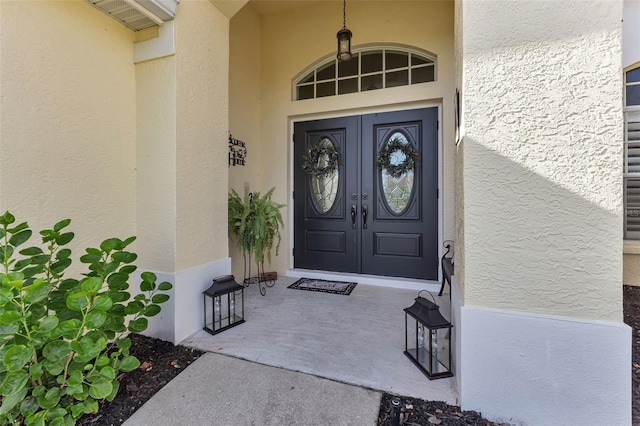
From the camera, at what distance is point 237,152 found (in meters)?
3.46

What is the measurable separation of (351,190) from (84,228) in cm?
268

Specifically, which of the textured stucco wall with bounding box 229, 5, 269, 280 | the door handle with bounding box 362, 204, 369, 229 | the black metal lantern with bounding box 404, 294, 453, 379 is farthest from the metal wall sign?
the black metal lantern with bounding box 404, 294, 453, 379

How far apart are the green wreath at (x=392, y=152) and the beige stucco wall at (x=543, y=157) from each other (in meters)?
1.98

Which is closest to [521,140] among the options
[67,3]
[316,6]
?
[67,3]

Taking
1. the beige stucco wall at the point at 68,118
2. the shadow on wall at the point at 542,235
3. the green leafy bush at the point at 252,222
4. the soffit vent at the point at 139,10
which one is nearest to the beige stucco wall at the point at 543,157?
the shadow on wall at the point at 542,235

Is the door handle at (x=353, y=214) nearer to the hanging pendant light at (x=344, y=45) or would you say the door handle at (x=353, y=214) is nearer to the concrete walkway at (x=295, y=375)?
the concrete walkway at (x=295, y=375)

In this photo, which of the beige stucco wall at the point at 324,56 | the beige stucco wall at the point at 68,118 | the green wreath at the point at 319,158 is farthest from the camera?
the green wreath at the point at 319,158

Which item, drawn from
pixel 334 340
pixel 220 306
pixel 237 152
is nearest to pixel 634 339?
pixel 334 340

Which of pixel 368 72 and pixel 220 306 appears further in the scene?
pixel 368 72

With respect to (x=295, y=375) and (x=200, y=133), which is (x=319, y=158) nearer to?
(x=200, y=133)

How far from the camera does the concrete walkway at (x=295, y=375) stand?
1.34 metres

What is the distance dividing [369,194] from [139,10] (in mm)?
2730

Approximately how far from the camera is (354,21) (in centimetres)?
353

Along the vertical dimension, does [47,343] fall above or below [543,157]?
below
